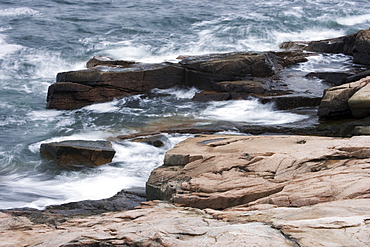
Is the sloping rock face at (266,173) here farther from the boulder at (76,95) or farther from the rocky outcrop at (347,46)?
the rocky outcrop at (347,46)

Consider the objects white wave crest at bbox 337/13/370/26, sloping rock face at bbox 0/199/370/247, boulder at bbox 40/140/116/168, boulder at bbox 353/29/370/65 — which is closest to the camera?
sloping rock face at bbox 0/199/370/247

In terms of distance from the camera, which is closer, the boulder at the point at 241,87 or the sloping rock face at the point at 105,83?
the boulder at the point at 241,87

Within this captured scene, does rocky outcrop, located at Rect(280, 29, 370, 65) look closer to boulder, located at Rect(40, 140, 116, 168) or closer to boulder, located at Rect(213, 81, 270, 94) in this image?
boulder, located at Rect(213, 81, 270, 94)

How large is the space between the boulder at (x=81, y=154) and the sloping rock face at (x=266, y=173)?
2.27 meters

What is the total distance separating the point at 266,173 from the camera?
21.9 ft

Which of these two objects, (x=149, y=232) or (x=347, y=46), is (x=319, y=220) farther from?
(x=347, y=46)

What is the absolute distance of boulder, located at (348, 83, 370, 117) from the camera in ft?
32.9

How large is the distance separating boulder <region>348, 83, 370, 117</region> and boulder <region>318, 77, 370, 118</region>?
0.37 metres

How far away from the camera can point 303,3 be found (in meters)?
30.7

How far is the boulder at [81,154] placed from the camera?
32.4ft

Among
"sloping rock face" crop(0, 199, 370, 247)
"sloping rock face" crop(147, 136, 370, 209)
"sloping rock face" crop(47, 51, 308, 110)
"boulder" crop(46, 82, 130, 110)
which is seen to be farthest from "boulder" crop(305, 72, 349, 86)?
"sloping rock face" crop(0, 199, 370, 247)

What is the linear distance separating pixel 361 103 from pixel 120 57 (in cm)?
1319

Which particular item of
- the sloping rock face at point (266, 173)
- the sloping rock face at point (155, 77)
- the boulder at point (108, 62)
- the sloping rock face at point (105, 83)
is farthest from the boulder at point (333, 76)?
the sloping rock face at point (266, 173)

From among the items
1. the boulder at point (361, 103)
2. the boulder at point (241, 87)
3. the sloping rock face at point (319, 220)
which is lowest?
the boulder at point (241, 87)
